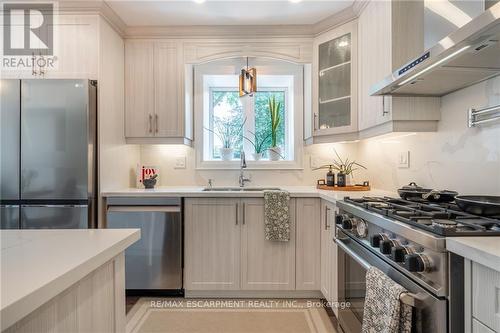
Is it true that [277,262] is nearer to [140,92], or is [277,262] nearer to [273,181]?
[273,181]

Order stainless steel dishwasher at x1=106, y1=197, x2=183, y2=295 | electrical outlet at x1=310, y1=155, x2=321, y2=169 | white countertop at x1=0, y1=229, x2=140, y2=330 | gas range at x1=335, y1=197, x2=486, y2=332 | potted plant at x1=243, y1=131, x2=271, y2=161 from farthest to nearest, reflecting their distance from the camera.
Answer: potted plant at x1=243, y1=131, x2=271, y2=161 → electrical outlet at x1=310, y1=155, x2=321, y2=169 → stainless steel dishwasher at x1=106, y1=197, x2=183, y2=295 → gas range at x1=335, y1=197, x2=486, y2=332 → white countertop at x1=0, y1=229, x2=140, y2=330

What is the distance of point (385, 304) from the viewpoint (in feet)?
3.48

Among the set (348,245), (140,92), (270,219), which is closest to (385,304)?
(348,245)

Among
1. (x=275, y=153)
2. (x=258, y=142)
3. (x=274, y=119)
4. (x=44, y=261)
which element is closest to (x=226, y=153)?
(x=258, y=142)

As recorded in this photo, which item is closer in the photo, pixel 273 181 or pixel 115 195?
pixel 115 195

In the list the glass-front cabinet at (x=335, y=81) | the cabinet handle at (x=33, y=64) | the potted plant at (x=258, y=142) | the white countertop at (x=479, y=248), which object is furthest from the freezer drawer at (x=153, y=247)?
the white countertop at (x=479, y=248)

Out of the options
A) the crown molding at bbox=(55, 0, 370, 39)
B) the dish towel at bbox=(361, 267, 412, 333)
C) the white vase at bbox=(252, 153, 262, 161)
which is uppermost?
the crown molding at bbox=(55, 0, 370, 39)

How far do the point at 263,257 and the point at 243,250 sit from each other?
0.58 feet

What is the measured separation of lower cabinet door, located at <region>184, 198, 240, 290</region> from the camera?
2.41m

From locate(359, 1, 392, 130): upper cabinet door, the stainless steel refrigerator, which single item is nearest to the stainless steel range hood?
locate(359, 1, 392, 130): upper cabinet door

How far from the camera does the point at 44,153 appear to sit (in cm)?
218

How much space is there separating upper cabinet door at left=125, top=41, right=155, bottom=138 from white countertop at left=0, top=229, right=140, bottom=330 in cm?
181

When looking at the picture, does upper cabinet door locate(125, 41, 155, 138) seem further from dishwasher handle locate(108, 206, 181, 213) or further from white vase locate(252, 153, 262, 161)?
white vase locate(252, 153, 262, 161)

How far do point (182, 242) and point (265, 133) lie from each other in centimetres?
143
